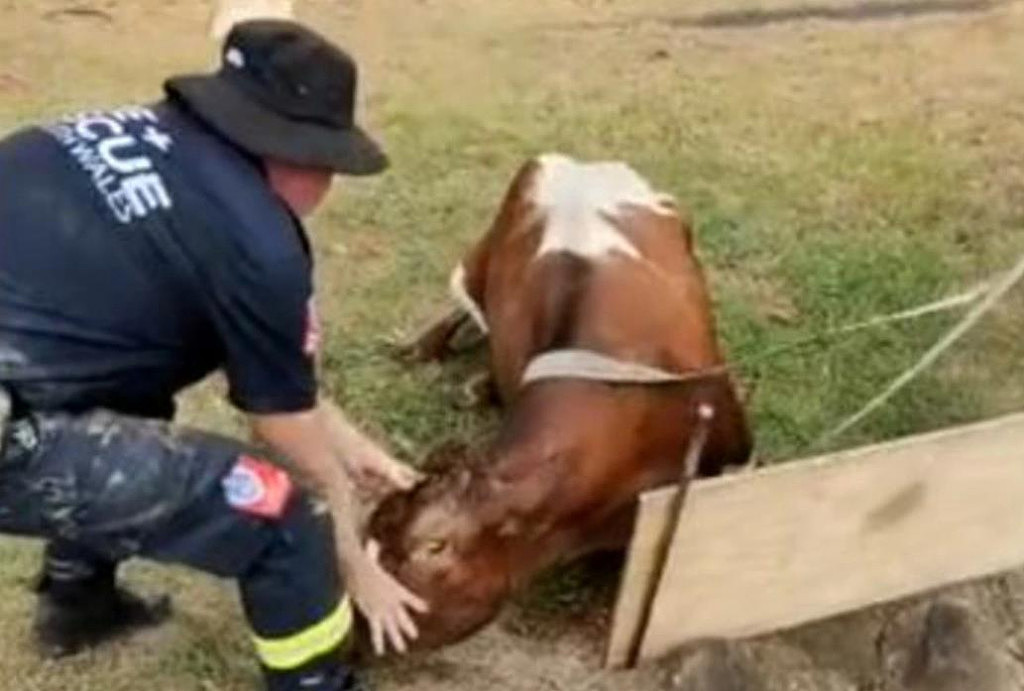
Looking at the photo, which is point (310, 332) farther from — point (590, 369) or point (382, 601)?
point (590, 369)

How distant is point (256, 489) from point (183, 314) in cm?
35

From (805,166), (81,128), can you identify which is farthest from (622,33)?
(81,128)

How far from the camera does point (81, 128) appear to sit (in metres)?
3.72

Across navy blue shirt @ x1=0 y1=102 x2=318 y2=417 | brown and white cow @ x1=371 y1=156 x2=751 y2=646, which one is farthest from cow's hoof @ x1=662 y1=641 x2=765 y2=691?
navy blue shirt @ x1=0 y1=102 x2=318 y2=417

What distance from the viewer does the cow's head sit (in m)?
4.11

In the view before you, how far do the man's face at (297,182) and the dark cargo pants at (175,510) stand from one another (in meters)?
0.48

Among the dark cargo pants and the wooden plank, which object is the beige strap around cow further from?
the dark cargo pants

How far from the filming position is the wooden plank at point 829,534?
167 inches

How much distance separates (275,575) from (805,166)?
133 inches

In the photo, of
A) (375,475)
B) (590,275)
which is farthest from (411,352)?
(375,475)

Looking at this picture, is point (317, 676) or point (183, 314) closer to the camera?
point (183, 314)

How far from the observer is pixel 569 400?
4.45 meters

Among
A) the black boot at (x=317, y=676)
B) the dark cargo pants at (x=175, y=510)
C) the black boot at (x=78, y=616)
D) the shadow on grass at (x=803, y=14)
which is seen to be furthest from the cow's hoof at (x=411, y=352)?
the shadow on grass at (x=803, y=14)

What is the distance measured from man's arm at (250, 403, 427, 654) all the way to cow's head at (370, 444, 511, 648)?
0.04 m
